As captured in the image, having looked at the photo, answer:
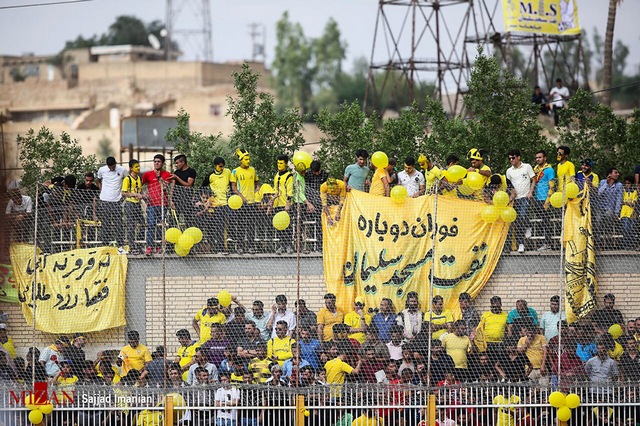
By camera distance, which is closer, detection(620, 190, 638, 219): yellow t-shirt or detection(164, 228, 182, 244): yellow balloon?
detection(620, 190, 638, 219): yellow t-shirt

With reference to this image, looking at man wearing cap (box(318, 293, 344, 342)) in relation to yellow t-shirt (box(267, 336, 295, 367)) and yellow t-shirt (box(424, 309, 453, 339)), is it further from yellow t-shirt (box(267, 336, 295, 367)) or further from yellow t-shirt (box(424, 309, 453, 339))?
yellow t-shirt (box(424, 309, 453, 339))

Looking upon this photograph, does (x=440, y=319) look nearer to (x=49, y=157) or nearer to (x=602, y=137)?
(x=602, y=137)

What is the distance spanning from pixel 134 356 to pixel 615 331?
5774mm

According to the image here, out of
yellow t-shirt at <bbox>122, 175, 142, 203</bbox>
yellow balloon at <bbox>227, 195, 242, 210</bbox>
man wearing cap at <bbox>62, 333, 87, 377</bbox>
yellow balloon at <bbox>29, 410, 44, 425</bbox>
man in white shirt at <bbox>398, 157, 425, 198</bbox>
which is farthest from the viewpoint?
man in white shirt at <bbox>398, 157, 425, 198</bbox>

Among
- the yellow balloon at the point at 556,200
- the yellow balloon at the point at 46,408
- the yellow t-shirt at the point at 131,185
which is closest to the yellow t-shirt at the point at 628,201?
the yellow balloon at the point at 556,200

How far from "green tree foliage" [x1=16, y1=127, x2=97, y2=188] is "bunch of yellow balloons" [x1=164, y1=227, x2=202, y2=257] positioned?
7.37 metres

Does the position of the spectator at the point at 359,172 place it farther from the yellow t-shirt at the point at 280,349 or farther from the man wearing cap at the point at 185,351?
the man wearing cap at the point at 185,351

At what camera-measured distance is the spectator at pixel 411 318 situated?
12.7 m

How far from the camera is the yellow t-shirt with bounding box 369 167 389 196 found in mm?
14793

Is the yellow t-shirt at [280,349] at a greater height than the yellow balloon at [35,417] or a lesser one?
greater

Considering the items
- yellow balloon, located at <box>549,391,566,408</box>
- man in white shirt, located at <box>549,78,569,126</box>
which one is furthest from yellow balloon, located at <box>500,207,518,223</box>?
man in white shirt, located at <box>549,78,569,126</box>

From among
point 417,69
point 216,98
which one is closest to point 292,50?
point 216,98

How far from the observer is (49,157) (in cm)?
2111

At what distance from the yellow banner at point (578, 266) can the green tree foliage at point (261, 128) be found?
24.6ft
